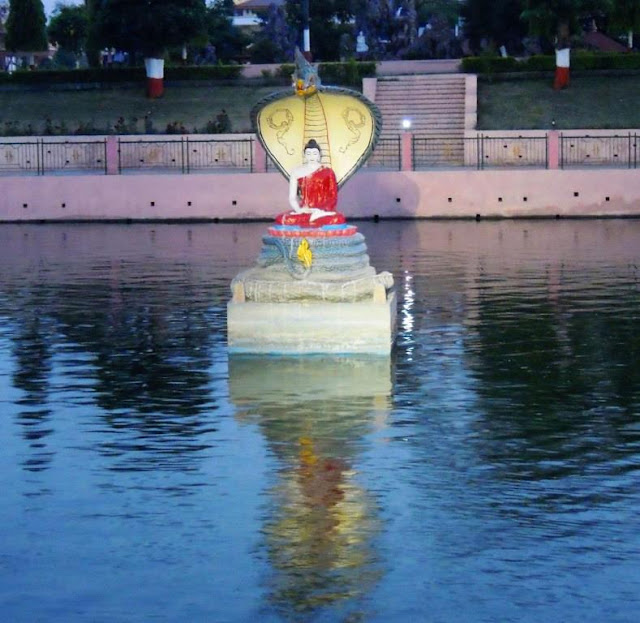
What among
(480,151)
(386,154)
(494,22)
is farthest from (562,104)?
(494,22)

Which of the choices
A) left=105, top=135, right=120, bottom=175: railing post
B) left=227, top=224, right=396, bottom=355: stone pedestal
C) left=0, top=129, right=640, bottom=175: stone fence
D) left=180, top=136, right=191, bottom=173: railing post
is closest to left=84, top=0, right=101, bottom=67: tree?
left=0, top=129, right=640, bottom=175: stone fence

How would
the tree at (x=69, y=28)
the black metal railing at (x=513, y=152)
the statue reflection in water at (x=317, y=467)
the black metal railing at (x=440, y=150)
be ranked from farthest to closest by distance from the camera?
the tree at (x=69, y=28), the black metal railing at (x=440, y=150), the black metal railing at (x=513, y=152), the statue reflection in water at (x=317, y=467)

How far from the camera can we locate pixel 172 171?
117 feet

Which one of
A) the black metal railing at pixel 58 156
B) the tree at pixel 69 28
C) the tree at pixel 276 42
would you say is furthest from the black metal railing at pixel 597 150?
the tree at pixel 69 28

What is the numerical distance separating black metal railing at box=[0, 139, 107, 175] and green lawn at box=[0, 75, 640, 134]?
385cm

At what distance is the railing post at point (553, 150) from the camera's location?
32.6 m

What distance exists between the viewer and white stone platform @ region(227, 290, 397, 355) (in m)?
15.1

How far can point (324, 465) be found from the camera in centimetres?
1109

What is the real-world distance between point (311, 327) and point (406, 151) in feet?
59.4

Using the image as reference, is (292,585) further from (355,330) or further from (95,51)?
(95,51)

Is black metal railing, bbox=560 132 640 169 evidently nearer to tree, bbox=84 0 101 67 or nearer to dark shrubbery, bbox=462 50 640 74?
dark shrubbery, bbox=462 50 640 74

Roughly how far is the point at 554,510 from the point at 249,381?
4766mm

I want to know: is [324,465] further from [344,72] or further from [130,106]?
[344,72]

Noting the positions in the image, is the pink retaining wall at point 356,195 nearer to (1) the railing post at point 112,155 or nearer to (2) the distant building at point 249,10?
(1) the railing post at point 112,155
